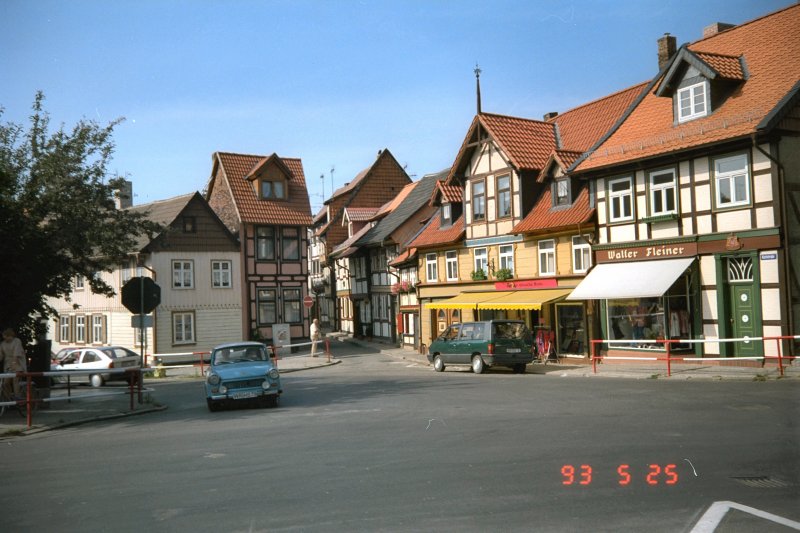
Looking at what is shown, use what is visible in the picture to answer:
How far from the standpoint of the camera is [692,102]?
2570 centimetres

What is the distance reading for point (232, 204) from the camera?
45.8m

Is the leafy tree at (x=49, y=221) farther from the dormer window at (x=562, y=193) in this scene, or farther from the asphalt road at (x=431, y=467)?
the dormer window at (x=562, y=193)

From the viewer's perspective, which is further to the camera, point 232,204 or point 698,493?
point 232,204

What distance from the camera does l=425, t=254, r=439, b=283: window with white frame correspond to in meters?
39.6

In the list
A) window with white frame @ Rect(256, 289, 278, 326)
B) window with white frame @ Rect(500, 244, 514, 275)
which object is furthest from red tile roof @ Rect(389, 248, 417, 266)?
window with white frame @ Rect(500, 244, 514, 275)

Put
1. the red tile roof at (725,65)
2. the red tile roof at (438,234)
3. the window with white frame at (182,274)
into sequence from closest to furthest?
1. the red tile roof at (725,65)
2. the red tile roof at (438,234)
3. the window with white frame at (182,274)

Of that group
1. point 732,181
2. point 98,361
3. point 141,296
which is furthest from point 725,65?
point 98,361

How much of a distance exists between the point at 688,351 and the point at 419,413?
1432cm

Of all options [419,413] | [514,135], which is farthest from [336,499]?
[514,135]

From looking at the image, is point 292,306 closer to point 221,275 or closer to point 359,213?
point 221,275

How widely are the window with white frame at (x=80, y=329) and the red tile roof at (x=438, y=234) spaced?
2121 centimetres

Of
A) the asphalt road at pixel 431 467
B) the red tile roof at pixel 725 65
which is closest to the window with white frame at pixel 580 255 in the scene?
the red tile roof at pixel 725 65

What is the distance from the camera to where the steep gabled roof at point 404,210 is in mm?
47312

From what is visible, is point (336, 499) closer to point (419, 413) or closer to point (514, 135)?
point (419, 413)
